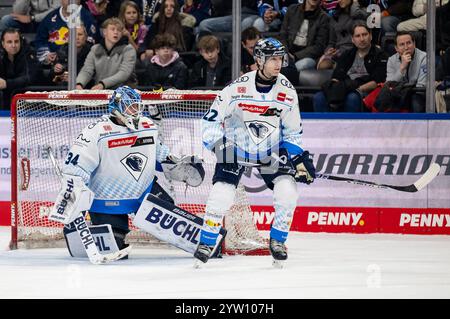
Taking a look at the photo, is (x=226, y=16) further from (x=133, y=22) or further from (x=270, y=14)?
(x=133, y=22)

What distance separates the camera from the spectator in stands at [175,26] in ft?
30.3

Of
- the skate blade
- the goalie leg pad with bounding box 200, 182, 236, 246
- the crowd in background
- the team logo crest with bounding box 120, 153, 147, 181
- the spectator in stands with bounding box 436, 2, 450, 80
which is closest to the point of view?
the goalie leg pad with bounding box 200, 182, 236, 246

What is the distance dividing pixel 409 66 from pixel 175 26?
6.29 feet

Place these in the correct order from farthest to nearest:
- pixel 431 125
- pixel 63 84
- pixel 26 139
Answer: pixel 63 84 → pixel 431 125 → pixel 26 139

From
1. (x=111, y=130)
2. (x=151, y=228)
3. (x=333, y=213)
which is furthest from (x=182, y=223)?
(x=333, y=213)

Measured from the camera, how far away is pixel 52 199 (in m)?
7.91

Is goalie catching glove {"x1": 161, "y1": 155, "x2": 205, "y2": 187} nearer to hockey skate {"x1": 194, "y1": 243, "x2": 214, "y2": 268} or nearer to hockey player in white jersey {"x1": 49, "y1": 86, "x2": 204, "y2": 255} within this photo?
hockey player in white jersey {"x1": 49, "y1": 86, "x2": 204, "y2": 255}

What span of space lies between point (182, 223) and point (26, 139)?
1.43 metres

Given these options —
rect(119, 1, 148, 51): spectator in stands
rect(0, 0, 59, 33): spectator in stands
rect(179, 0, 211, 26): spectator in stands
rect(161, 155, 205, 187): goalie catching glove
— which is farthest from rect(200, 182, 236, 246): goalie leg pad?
rect(0, 0, 59, 33): spectator in stands

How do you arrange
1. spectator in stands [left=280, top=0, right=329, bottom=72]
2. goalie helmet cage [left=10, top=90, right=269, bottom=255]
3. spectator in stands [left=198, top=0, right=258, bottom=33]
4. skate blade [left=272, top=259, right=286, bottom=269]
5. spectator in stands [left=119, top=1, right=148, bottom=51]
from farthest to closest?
spectator in stands [left=119, top=1, right=148, bottom=51] → spectator in stands [left=198, top=0, right=258, bottom=33] → spectator in stands [left=280, top=0, right=329, bottom=72] → goalie helmet cage [left=10, top=90, right=269, bottom=255] → skate blade [left=272, top=259, right=286, bottom=269]

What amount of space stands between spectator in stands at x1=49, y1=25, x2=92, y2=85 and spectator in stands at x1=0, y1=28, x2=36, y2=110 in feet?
0.74

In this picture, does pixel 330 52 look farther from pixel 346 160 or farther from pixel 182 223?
pixel 182 223

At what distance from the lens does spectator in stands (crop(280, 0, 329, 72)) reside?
350 inches

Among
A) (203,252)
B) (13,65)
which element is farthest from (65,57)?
(203,252)
